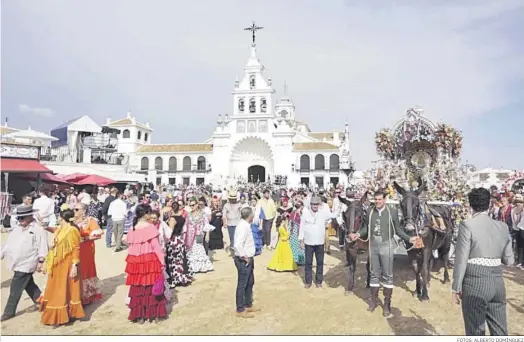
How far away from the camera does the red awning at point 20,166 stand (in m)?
14.5

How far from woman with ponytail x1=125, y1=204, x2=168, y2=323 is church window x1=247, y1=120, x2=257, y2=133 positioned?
4156cm

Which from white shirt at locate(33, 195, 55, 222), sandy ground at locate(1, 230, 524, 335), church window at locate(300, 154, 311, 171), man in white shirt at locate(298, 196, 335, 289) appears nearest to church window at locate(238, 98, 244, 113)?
church window at locate(300, 154, 311, 171)

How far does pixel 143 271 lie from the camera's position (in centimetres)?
466

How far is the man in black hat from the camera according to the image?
493cm

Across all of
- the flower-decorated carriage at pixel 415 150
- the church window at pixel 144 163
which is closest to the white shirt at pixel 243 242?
the flower-decorated carriage at pixel 415 150

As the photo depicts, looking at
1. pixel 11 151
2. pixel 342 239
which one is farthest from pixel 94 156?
pixel 342 239

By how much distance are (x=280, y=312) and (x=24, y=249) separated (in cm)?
367

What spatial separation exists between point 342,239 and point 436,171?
3804 millimetres

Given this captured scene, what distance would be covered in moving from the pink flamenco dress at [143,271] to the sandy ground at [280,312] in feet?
0.68

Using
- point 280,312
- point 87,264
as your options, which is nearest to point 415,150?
point 280,312

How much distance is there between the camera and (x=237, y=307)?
520 centimetres

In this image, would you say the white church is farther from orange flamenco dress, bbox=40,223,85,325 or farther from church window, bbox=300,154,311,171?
orange flamenco dress, bbox=40,223,85,325

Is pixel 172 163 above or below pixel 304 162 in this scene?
above

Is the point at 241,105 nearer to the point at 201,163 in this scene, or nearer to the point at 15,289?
the point at 201,163
